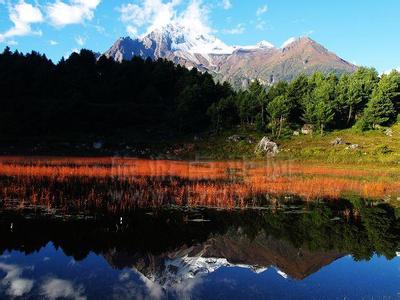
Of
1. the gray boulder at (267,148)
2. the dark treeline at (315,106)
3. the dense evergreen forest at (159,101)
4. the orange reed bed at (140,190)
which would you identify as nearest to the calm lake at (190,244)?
the orange reed bed at (140,190)

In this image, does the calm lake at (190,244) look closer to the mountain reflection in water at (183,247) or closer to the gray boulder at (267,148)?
the mountain reflection in water at (183,247)

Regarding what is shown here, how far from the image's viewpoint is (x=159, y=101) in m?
116

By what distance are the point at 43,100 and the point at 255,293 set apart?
89688 millimetres

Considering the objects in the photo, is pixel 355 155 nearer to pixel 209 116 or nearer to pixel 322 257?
pixel 209 116

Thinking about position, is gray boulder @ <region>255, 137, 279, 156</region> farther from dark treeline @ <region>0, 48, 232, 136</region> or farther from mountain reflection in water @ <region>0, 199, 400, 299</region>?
mountain reflection in water @ <region>0, 199, 400, 299</region>

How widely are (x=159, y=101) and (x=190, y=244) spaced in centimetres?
9995

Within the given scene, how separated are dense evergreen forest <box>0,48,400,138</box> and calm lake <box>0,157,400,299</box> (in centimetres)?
6337

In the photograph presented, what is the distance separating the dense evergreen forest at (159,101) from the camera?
91.9 meters

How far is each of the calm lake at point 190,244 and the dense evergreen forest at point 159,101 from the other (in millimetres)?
63372

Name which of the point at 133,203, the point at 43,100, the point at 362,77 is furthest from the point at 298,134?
the point at 133,203

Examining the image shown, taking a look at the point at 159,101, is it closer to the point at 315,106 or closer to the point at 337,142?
the point at 315,106

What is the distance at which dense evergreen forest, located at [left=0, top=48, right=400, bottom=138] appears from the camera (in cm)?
9188

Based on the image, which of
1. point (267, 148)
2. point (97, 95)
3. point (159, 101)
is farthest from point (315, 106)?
point (97, 95)

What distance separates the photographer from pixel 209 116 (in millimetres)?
108750
